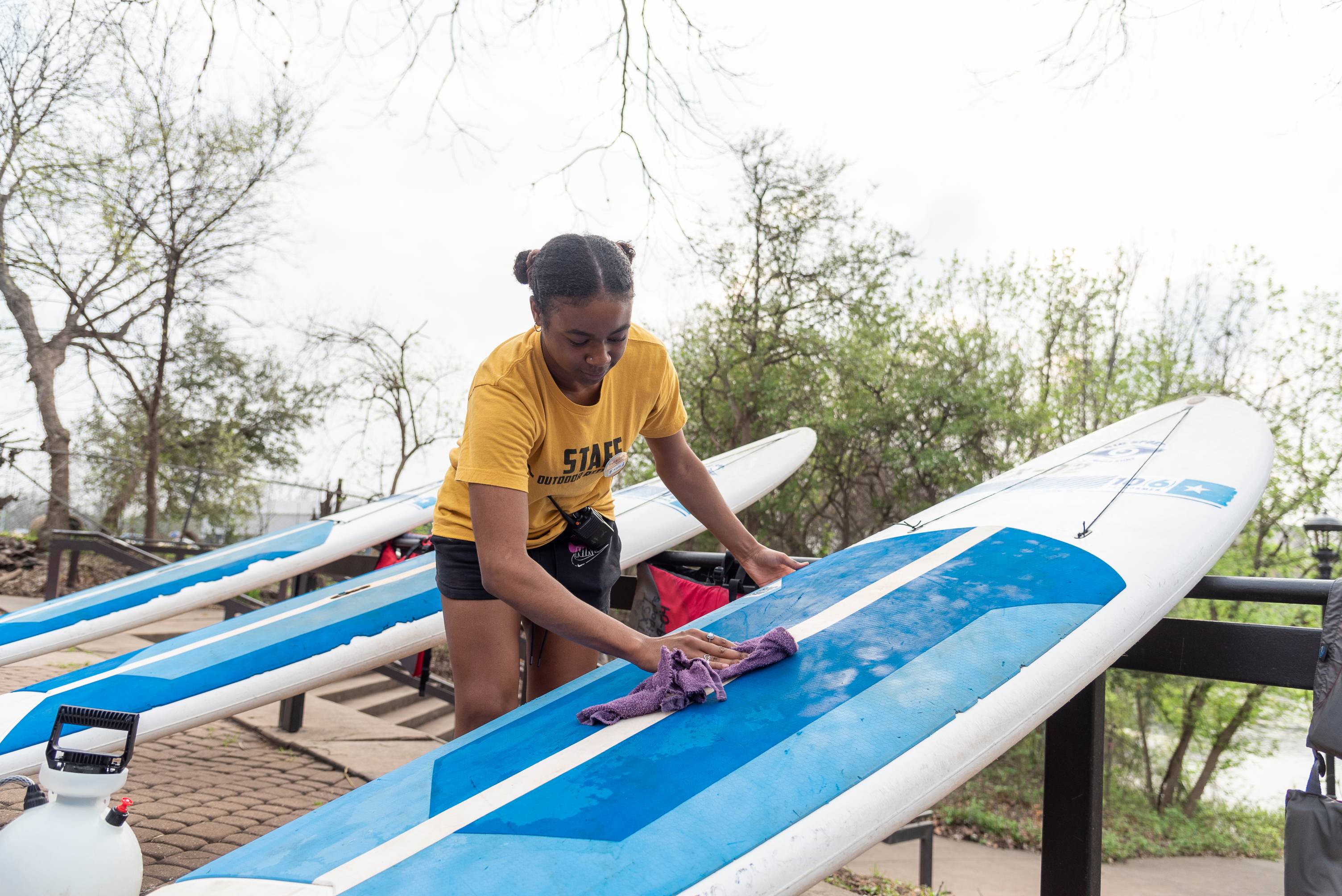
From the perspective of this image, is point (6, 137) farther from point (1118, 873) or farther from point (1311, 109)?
point (1118, 873)

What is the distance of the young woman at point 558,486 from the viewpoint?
1.66 metres

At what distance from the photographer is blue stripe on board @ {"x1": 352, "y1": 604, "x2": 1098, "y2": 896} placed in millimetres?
1263

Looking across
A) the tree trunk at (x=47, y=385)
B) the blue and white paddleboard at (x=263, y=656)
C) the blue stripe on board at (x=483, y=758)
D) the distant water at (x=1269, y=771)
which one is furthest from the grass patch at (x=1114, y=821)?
the tree trunk at (x=47, y=385)

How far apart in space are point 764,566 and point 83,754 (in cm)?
163

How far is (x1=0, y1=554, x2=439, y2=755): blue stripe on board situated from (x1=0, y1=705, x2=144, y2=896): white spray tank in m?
1.39

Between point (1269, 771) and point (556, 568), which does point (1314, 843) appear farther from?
point (1269, 771)

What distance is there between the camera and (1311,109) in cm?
289

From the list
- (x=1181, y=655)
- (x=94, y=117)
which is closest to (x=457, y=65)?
(x=1181, y=655)

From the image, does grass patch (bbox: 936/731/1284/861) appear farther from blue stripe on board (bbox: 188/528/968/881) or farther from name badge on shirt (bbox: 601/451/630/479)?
name badge on shirt (bbox: 601/451/630/479)

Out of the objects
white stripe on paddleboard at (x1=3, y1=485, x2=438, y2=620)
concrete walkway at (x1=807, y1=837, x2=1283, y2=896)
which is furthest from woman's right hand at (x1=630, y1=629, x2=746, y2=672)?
concrete walkway at (x1=807, y1=837, x2=1283, y2=896)

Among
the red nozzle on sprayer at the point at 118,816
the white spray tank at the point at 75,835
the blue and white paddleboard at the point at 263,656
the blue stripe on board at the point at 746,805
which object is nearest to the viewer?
the blue stripe on board at the point at 746,805

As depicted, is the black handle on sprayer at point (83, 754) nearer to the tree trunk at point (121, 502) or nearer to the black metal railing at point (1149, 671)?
the black metal railing at point (1149, 671)

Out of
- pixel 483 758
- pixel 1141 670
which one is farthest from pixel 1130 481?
pixel 483 758

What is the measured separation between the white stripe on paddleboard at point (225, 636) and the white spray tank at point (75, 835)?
5.55 feet
